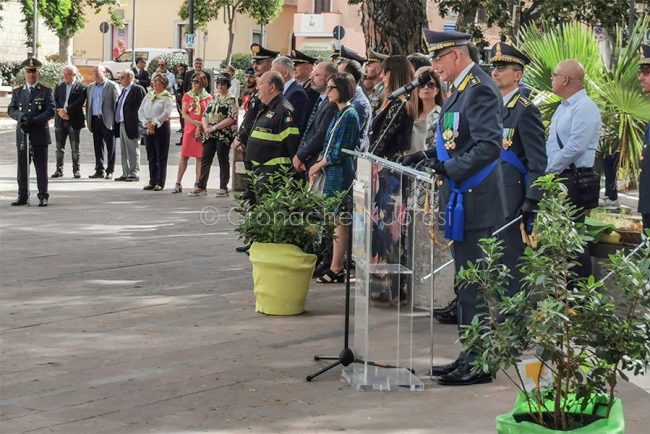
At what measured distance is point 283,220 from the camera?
994 cm

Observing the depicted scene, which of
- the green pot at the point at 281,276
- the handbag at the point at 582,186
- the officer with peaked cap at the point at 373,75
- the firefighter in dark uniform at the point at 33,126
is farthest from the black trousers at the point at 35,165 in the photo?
the handbag at the point at 582,186

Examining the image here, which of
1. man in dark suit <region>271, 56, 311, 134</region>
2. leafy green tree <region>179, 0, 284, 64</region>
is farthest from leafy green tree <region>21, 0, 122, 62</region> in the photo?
man in dark suit <region>271, 56, 311, 134</region>

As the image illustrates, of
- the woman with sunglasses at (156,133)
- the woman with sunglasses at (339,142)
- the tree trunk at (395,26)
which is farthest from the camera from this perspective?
the woman with sunglasses at (156,133)

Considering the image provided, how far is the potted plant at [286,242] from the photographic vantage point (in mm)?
9852

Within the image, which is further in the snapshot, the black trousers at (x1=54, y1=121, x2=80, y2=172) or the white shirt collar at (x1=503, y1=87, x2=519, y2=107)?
the black trousers at (x1=54, y1=121, x2=80, y2=172)

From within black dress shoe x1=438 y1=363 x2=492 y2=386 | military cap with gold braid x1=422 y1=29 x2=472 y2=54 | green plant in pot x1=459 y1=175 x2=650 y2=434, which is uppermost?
military cap with gold braid x1=422 y1=29 x2=472 y2=54

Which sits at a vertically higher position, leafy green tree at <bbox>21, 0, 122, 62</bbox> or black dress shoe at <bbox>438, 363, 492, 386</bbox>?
leafy green tree at <bbox>21, 0, 122, 62</bbox>

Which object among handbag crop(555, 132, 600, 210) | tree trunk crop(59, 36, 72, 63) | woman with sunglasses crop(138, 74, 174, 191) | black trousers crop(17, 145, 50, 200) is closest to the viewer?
handbag crop(555, 132, 600, 210)

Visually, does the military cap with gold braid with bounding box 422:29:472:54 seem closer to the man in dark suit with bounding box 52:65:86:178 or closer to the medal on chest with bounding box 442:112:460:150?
the medal on chest with bounding box 442:112:460:150

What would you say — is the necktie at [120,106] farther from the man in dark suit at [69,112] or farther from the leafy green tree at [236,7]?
the leafy green tree at [236,7]

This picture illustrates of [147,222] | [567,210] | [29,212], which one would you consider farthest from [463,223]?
[29,212]

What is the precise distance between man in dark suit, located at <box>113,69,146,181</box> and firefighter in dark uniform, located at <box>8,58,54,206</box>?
3.92 metres

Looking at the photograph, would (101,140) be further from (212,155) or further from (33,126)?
(33,126)

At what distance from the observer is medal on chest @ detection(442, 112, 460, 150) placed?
7789mm
